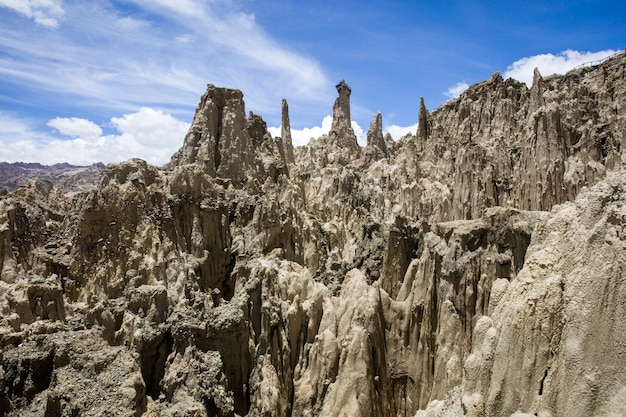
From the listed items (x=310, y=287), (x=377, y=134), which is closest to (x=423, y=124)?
(x=377, y=134)

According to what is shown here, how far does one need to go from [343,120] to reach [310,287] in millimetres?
44515

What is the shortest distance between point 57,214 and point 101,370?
13.6 meters

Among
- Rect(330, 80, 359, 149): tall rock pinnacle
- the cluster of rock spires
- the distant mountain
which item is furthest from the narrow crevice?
the distant mountain

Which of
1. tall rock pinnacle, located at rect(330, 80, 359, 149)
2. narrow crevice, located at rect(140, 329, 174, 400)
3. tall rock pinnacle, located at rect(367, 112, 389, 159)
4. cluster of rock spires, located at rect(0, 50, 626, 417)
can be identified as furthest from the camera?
tall rock pinnacle, located at rect(330, 80, 359, 149)

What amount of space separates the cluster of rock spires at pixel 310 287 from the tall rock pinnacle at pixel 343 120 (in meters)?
27.2

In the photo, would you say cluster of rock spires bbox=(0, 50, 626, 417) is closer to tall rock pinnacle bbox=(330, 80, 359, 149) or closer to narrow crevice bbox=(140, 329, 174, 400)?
narrow crevice bbox=(140, 329, 174, 400)

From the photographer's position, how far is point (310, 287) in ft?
75.3

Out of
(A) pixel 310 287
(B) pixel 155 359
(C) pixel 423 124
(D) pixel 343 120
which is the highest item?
(D) pixel 343 120

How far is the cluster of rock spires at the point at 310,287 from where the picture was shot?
1024cm

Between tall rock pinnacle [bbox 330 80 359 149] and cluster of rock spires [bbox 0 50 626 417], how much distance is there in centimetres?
2717

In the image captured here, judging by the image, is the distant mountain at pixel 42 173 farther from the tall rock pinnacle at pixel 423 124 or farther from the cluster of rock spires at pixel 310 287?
the cluster of rock spires at pixel 310 287

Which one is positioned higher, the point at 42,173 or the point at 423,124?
the point at 42,173

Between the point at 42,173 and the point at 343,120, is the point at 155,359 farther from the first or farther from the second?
the point at 42,173

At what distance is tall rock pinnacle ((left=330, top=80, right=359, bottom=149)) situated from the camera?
6256cm
